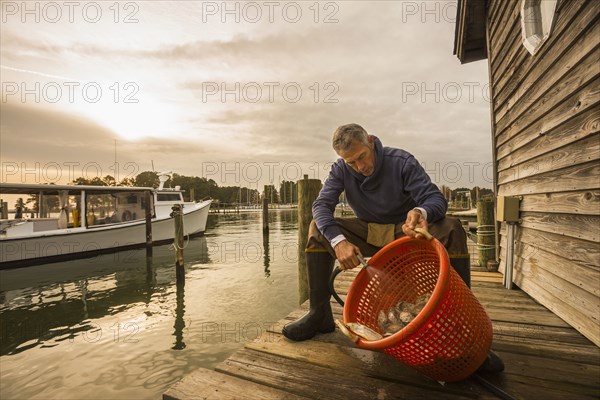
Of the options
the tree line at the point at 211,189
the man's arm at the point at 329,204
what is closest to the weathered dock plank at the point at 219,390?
the man's arm at the point at 329,204

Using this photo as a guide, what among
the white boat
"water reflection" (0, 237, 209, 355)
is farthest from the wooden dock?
the white boat

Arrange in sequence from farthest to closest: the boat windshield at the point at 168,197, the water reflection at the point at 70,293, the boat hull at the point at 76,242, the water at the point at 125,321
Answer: the boat windshield at the point at 168,197 < the boat hull at the point at 76,242 < the water reflection at the point at 70,293 < the water at the point at 125,321

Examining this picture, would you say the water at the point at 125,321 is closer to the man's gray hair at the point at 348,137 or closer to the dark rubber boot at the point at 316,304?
the dark rubber boot at the point at 316,304

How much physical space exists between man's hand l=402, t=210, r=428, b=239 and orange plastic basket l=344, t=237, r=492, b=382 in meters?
0.07

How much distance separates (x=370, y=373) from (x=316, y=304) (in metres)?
0.68

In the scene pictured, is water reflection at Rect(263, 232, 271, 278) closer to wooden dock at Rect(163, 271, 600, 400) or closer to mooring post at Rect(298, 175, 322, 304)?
mooring post at Rect(298, 175, 322, 304)

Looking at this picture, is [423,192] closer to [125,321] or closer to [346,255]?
[346,255]

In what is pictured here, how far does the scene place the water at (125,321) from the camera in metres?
4.00

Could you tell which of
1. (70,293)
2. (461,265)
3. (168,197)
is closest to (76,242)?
(70,293)

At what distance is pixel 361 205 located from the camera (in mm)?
2498

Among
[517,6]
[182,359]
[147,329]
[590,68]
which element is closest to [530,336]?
[590,68]

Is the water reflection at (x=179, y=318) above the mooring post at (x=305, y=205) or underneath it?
underneath

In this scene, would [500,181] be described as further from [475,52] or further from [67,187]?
[67,187]

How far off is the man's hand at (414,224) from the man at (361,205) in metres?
0.29
